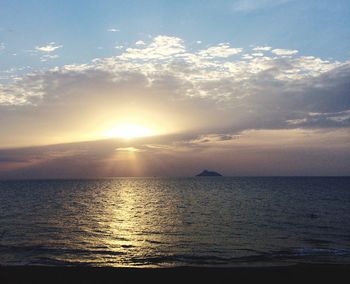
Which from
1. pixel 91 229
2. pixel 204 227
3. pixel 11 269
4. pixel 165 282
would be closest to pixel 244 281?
pixel 165 282

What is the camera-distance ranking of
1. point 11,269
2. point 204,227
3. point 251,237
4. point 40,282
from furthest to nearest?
point 204,227, point 251,237, point 11,269, point 40,282

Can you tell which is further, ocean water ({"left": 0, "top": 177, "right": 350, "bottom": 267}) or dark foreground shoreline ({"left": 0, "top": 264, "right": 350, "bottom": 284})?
ocean water ({"left": 0, "top": 177, "right": 350, "bottom": 267})

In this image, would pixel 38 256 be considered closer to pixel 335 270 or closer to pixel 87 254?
pixel 87 254

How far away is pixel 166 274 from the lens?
71.9 ft

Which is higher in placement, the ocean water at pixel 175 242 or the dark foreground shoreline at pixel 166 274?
the dark foreground shoreline at pixel 166 274

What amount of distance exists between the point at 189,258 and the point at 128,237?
12480 millimetres

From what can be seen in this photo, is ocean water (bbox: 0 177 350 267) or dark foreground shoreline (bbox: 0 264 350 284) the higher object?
dark foreground shoreline (bbox: 0 264 350 284)

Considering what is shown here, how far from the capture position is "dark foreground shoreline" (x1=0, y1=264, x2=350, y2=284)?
68.4ft

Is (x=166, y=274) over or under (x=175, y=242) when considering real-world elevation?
over

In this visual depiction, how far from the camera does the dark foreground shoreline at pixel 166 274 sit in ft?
68.4

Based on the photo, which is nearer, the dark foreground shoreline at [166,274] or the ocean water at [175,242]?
the dark foreground shoreline at [166,274]

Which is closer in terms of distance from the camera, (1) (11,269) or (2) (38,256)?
(1) (11,269)

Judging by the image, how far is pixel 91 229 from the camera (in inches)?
1825

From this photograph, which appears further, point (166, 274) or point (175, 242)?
point (175, 242)
